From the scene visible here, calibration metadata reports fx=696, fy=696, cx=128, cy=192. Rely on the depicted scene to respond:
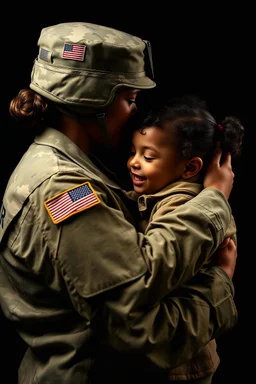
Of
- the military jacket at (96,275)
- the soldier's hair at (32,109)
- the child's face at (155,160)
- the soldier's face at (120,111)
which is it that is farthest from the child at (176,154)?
the soldier's hair at (32,109)

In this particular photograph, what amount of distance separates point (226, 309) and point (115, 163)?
96 cm

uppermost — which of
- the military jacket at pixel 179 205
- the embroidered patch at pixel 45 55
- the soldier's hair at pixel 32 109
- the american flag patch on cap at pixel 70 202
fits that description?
the embroidered patch at pixel 45 55

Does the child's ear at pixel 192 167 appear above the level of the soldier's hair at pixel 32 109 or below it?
below

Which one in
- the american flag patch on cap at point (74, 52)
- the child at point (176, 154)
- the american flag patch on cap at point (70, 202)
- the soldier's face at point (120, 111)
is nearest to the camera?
the american flag patch on cap at point (70, 202)

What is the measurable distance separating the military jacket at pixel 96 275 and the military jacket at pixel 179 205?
0.12 meters

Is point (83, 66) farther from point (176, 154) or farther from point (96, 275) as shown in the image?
point (96, 275)

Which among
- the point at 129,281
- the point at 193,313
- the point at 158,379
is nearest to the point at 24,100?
the point at 129,281

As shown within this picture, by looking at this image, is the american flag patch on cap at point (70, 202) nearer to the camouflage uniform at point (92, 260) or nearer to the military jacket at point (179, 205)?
the camouflage uniform at point (92, 260)

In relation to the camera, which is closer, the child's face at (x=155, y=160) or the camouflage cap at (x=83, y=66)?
the camouflage cap at (x=83, y=66)

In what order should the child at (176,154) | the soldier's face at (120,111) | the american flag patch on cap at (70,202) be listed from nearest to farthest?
the american flag patch on cap at (70,202)
the soldier's face at (120,111)
the child at (176,154)

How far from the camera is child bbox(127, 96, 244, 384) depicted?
282 centimetres

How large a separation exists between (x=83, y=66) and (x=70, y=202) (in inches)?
21.9

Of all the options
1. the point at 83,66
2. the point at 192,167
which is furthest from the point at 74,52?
the point at 192,167

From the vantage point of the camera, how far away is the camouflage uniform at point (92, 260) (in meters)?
2.37
